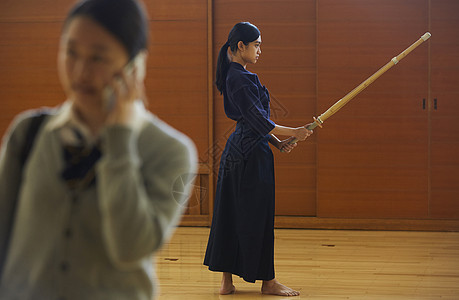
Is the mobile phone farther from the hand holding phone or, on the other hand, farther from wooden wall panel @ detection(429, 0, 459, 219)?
wooden wall panel @ detection(429, 0, 459, 219)

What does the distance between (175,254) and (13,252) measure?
336 centimetres

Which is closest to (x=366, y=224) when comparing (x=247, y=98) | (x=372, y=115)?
(x=372, y=115)

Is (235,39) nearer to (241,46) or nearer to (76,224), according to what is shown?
(241,46)

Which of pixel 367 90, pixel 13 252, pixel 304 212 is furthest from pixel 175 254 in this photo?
pixel 13 252

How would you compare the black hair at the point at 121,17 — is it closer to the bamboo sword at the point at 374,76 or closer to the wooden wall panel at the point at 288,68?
the bamboo sword at the point at 374,76

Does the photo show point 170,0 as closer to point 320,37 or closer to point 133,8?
point 320,37

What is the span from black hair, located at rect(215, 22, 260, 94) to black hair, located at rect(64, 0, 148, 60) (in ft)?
7.54

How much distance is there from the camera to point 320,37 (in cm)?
500

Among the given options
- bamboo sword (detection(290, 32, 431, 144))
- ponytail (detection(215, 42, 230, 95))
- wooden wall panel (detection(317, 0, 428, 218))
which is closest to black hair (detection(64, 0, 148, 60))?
bamboo sword (detection(290, 32, 431, 144))

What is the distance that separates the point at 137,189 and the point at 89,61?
18 centimetres

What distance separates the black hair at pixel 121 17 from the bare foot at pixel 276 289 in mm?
2478

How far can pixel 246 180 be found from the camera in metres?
3.17

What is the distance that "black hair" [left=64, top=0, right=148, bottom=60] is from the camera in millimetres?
816

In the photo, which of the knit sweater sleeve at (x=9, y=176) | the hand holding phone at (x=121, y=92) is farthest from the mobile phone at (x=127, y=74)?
the knit sweater sleeve at (x=9, y=176)
